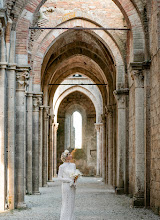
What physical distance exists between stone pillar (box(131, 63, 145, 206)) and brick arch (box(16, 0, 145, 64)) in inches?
23.8

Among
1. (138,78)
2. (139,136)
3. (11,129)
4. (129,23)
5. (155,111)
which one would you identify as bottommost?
(139,136)

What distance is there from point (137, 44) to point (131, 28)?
0.70 m

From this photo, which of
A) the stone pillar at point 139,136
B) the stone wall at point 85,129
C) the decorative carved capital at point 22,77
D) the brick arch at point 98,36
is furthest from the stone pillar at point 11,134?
the stone wall at point 85,129

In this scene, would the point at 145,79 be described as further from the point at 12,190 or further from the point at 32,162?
the point at 32,162

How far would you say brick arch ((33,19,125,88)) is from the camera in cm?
1992

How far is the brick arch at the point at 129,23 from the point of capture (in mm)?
13055

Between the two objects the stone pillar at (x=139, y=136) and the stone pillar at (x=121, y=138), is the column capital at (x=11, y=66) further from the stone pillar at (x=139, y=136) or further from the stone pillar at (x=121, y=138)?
the stone pillar at (x=121, y=138)

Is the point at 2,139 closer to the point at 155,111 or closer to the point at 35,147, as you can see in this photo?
the point at 155,111

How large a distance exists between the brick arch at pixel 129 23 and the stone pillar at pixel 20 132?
16.5 inches

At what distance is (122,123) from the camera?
1938 centimetres

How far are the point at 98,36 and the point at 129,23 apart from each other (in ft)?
21.0

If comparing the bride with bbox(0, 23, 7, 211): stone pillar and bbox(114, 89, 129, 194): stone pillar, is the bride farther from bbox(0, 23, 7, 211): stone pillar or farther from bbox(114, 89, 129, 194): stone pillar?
bbox(114, 89, 129, 194): stone pillar

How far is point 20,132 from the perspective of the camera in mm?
13023

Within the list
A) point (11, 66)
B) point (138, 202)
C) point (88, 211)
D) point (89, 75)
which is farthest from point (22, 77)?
point (89, 75)
